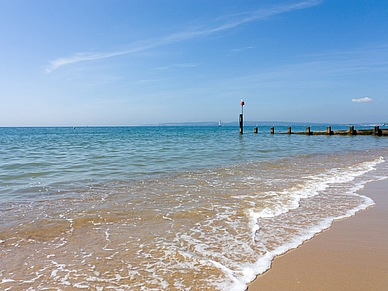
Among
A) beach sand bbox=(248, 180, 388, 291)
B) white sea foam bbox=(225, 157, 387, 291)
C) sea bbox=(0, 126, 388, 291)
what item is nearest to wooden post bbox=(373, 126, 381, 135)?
white sea foam bbox=(225, 157, 387, 291)

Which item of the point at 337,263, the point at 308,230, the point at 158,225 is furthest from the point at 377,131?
the point at 158,225

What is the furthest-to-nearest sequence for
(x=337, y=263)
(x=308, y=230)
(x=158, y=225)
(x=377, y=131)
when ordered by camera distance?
(x=377, y=131)
(x=158, y=225)
(x=308, y=230)
(x=337, y=263)

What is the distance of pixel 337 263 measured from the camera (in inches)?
113

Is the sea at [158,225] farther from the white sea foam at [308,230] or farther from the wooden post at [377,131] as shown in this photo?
the wooden post at [377,131]

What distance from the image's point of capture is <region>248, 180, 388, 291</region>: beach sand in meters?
2.48

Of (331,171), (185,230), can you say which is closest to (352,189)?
(331,171)

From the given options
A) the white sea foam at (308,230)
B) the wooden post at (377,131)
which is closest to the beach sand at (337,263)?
the white sea foam at (308,230)

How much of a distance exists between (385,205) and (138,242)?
4.77 m

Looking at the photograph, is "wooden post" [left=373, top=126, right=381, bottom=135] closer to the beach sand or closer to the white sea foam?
the white sea foam

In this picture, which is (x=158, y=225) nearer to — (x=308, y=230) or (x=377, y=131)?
(x=308, y=230)

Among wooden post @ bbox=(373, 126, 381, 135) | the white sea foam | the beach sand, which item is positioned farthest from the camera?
wooden post @ bbox=(373, 126, 381, 135)

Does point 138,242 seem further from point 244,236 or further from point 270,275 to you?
point 270,275

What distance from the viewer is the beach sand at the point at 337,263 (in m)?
2.48

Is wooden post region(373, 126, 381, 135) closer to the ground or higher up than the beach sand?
higher up
